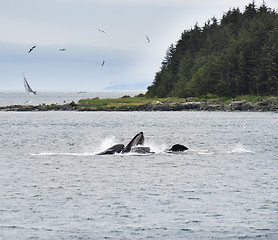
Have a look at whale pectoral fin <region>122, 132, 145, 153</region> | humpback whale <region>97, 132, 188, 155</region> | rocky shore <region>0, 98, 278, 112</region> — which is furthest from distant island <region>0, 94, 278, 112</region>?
whale pectoral fin <region>122, 132, 145, 153</region>

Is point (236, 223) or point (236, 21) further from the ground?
point (236, 21)

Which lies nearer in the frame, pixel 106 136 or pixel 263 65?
pixel 106 136

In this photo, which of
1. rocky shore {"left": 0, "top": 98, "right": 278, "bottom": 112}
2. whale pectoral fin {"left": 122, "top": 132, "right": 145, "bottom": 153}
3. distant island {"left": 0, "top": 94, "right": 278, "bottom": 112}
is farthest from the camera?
distant island {"left": 0, "top": 94, "right": 278, "bottom": 112}

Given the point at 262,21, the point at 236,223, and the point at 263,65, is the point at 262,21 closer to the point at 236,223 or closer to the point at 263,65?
the point at 263,65

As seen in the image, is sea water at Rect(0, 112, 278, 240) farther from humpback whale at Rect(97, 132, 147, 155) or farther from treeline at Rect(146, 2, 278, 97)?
treeline at Rect(146, 2, 278, 97)

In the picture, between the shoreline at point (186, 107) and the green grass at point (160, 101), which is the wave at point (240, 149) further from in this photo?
the green grass at point (160, 101)

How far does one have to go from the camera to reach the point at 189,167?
118 feet

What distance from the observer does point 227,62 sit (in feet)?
461

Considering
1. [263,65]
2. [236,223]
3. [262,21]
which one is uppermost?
[262,21]

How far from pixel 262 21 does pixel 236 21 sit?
3719 centimetres

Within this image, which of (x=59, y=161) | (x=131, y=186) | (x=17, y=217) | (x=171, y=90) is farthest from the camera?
(x=171, y=90)

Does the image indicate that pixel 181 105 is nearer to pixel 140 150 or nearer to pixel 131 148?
pixel 140 150

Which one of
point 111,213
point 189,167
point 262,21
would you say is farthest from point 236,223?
point 262,21

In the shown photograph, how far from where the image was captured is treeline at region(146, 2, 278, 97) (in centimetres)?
13488
